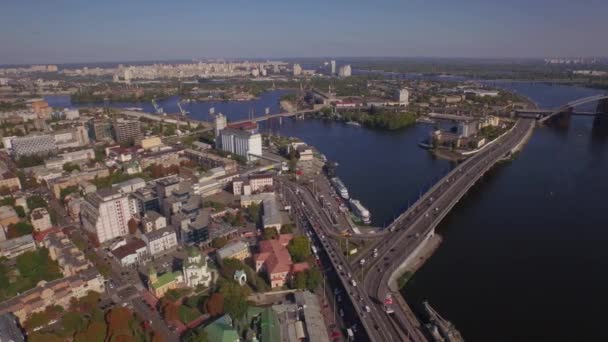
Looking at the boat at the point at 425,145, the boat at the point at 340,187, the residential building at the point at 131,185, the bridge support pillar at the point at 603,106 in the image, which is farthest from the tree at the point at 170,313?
the bridge support pillar at the point at 603,106

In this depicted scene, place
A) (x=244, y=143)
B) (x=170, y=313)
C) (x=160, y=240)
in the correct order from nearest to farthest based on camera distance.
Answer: (x=170, y=313)
(x=160, y=240)
(x=244, y=143)

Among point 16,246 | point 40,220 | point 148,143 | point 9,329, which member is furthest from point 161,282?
point 148,143

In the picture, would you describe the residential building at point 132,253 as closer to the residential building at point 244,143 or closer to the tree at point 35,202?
the tree at point 35,202

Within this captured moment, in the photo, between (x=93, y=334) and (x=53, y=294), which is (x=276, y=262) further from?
(x=53, y=294)

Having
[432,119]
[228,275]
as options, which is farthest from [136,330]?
[432,119]

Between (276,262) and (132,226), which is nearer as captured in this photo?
(276,262)

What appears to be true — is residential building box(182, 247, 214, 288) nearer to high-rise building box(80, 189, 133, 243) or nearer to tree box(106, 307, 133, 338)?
tree box(106, 307, 133, 338)
